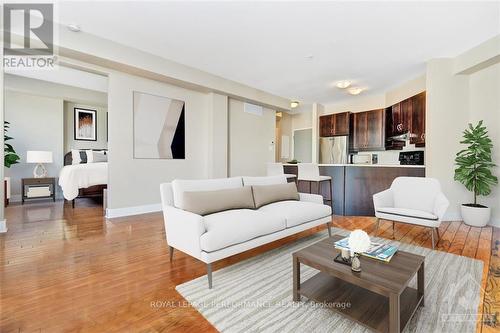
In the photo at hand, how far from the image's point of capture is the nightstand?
201 inches

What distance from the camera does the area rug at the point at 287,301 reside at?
4.85 feet

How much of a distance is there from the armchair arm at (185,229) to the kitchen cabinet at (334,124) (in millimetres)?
5708

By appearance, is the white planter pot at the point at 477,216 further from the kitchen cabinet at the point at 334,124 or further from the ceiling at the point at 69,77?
the ceiling at the point at 69,77

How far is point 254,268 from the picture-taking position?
2258 mm

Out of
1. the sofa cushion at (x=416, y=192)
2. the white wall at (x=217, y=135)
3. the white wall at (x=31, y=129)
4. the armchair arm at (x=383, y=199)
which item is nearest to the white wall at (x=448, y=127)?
the sofa cushion at (x=416, y=192)

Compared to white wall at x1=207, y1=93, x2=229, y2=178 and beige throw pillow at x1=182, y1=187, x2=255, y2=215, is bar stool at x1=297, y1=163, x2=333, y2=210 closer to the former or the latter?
white wall at x1=207, y1=93, x2=229, y2=178

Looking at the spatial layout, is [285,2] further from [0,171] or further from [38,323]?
[0,171]

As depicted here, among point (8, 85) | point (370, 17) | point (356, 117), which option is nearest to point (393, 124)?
point (356, 117)

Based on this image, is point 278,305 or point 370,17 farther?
point 370,17

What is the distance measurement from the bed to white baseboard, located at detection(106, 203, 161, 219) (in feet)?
4.13

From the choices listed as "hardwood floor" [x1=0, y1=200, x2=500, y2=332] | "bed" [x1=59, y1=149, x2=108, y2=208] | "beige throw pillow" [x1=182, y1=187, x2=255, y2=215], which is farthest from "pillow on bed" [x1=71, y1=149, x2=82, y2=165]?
"beige throw pillow" [x1=182, y1=187, x2=255, y2=215]

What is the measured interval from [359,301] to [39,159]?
6546 millimetres

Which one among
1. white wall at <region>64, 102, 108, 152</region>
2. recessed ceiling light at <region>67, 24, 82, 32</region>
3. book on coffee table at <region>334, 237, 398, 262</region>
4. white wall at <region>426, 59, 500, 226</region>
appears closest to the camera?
book on coffee table at <region>334, 237, 398, 262</region>

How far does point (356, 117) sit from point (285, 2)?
4696mm
